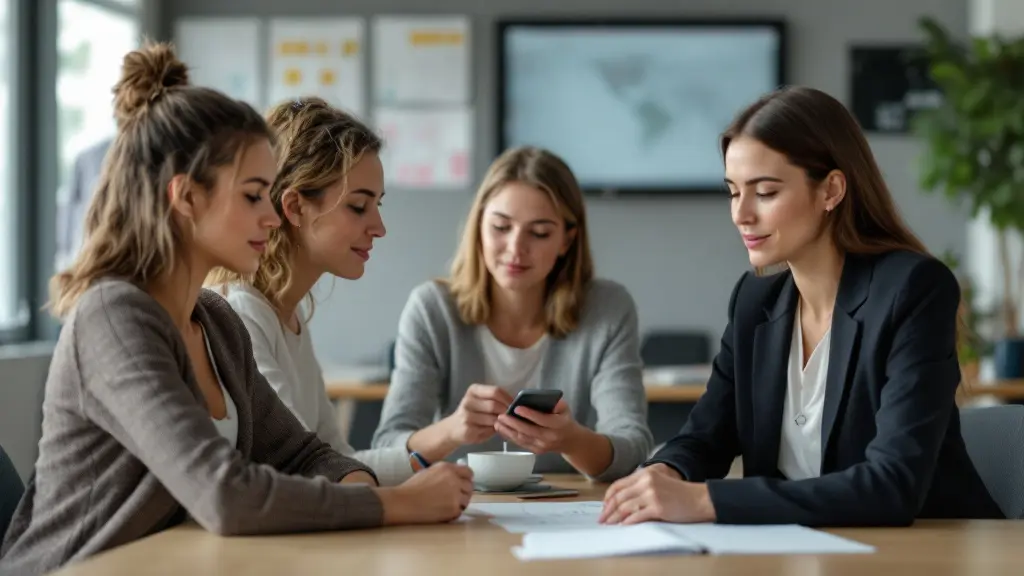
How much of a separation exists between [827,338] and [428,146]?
4.31 metres

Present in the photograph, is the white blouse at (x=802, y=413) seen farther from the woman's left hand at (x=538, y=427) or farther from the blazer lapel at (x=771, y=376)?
the woman's left hand at (x=538, y=427)

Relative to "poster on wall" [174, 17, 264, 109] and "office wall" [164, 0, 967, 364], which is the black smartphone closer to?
"office wall" [164, 0, 967, 364]

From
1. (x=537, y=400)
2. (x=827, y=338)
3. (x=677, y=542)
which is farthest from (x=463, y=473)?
(x=827, y=338)

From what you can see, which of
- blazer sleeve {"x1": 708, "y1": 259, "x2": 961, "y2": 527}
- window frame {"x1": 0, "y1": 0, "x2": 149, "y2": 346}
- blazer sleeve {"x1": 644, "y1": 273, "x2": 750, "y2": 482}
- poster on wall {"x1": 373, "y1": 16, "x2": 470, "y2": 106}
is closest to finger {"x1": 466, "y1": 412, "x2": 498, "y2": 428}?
blazer sleeve {"x1": 644, "y1": 273, "x2": 750, "y2": 482}

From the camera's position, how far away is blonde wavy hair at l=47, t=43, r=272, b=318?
167 centimetres

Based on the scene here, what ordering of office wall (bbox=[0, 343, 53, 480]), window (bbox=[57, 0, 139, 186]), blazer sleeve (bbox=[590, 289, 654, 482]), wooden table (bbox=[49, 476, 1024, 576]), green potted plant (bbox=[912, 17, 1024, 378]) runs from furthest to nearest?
green potted plant (bbox=[912, 17, 1024, 378]) < window (bbox=[57, 0, 139, 186]) < office wall (bbox=[0, 343, 53, 480]) < blazer sleeve (bbox=[590, 289, 654, 482]) < wooden table (bbox=[49, 476, 1024, 576])

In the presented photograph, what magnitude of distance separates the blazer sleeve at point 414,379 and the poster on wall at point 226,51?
360 cm

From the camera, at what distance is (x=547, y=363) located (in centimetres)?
286

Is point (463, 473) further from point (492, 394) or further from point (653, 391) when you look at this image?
A: point (653, 391)

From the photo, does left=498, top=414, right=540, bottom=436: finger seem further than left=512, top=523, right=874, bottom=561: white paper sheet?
Yes

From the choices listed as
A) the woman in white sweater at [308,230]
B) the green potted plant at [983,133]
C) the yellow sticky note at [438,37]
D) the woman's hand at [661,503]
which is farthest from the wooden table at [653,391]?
the yellow sticky note at [438,37]

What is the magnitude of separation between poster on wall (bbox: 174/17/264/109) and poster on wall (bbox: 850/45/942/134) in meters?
2.77

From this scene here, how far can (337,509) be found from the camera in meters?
1.59

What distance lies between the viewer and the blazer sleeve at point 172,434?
1.53 m
